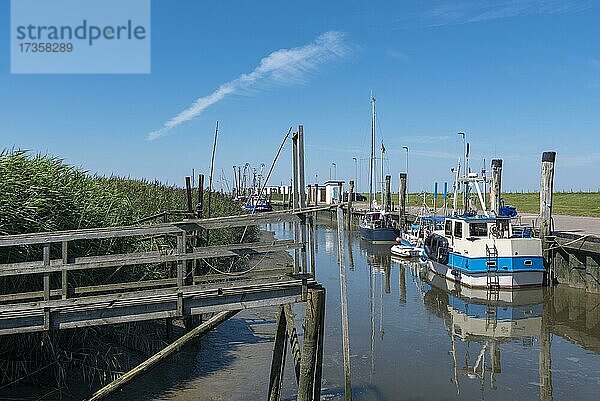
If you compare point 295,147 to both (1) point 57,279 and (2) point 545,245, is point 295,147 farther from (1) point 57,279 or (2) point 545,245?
(2) point 545,245

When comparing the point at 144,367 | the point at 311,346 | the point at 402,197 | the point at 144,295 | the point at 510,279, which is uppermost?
the point at 402,197

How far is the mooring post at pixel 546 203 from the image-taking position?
1013 inches

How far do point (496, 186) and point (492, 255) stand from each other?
592 centimetres

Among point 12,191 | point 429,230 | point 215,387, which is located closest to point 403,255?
point 429,230

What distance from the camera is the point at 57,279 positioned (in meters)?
11.9

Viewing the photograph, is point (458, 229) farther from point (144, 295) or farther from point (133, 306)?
point (133, 306)

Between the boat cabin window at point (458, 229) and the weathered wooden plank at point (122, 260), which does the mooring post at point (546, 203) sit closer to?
the boat cabin window at point (458, 229)

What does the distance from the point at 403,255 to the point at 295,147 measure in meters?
28.7

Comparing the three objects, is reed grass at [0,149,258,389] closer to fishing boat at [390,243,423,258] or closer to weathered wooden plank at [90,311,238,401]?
weathered wooden plank at [90,311,238,401]

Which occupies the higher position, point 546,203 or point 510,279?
point 546,203

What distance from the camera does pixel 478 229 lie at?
26.7 m

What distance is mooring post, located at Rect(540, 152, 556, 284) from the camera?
84.4ft

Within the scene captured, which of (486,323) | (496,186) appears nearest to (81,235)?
(486,323)

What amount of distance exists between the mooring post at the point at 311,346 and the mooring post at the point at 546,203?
19130mm
